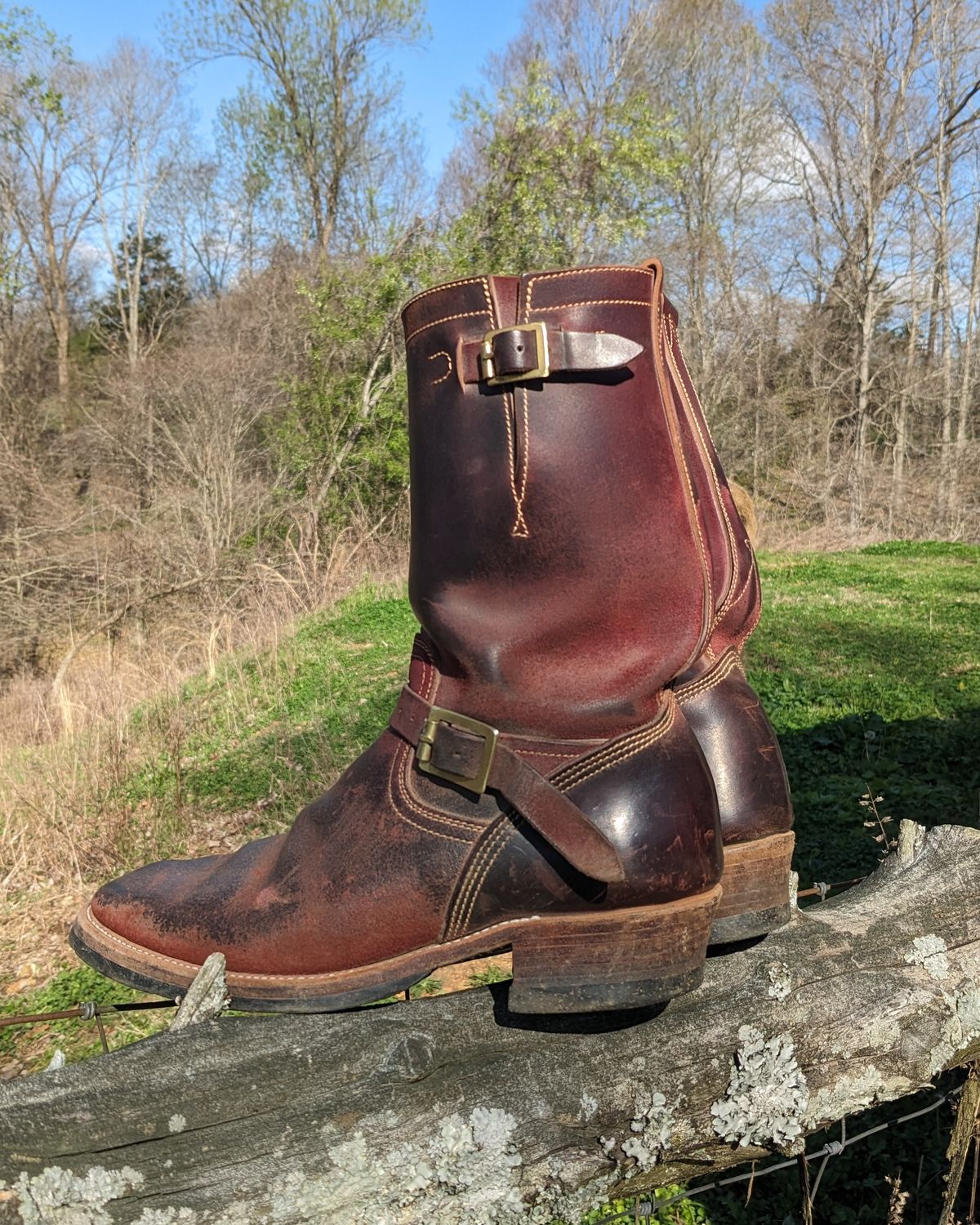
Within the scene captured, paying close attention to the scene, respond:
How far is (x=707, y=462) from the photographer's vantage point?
1431 millimetres

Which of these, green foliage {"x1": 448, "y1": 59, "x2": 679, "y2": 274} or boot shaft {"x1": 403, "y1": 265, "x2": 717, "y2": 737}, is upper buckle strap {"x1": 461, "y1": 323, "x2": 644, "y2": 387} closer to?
boot shaft {"x1": 403, "y1": 265, "x2": 717, "y2": 737}

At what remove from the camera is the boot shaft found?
111 cm

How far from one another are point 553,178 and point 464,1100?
1727cm

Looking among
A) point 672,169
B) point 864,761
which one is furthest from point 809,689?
point 672,169

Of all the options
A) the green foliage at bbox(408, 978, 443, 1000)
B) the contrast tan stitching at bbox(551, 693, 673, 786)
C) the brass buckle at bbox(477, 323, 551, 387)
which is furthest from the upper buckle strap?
the green foliage at bbox(408, 978, 443, 1000)

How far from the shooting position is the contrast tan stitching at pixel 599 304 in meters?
1.10

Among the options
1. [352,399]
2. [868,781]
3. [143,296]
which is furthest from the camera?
[143,296]

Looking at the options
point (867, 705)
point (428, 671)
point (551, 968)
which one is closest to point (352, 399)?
Answer: point (867, 705)

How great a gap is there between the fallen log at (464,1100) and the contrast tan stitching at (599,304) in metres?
0.88

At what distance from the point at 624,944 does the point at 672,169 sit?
61.1ft

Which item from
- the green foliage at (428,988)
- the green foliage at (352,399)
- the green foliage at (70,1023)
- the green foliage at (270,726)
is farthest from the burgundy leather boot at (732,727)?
the green foliage at (352,399)

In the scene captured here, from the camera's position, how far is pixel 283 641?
9.20 metres

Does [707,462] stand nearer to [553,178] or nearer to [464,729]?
[464,729]

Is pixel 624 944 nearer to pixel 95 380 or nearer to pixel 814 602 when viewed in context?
pixel 814 602
